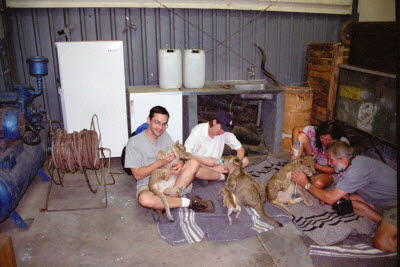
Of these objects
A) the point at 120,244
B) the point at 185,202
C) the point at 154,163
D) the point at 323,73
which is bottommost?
the point at 120,244

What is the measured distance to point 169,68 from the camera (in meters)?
6.01

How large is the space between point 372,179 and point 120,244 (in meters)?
3.06

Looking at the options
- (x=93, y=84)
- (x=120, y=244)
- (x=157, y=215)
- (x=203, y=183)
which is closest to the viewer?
(x=120, y=244)

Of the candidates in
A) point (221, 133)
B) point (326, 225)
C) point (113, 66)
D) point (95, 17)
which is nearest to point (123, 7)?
point (95, 17)

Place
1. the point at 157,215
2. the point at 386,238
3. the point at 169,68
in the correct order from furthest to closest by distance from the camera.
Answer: the point at 169,68 → the point at 157,215 → the point at 386,238

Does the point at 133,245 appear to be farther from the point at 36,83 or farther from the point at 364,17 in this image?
the point at 364,17

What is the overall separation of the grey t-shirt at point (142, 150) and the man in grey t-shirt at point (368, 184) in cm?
220

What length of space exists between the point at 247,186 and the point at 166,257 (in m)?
1.33

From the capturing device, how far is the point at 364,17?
7367 millimetres

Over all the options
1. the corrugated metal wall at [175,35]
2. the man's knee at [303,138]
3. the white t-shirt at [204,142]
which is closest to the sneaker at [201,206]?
the white t-shirt at [204,142]

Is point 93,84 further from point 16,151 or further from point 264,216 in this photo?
point 264,216

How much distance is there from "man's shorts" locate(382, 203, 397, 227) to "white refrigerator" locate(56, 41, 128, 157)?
4.26m

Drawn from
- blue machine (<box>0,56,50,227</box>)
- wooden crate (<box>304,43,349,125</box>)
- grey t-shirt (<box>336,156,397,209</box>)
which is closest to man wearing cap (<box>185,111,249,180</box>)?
grey t-shirt (<box>336,156,397,209</box>)

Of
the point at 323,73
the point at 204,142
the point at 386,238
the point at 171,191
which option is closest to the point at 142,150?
the point at 171,191
